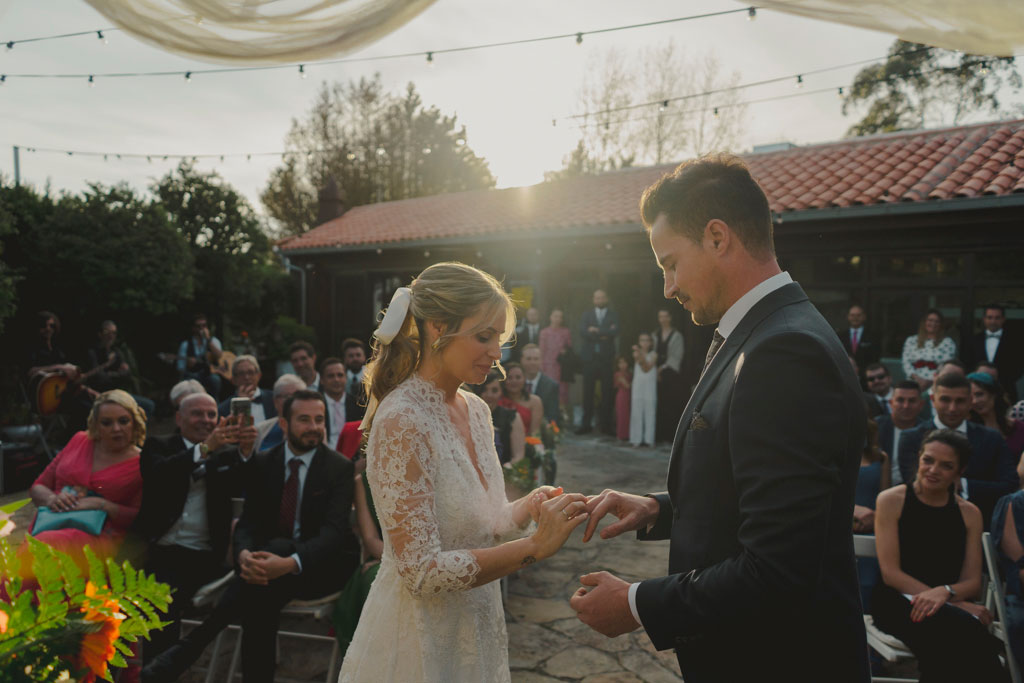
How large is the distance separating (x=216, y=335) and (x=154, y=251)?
3.65 m

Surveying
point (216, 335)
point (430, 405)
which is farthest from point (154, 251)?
point (430, 405)

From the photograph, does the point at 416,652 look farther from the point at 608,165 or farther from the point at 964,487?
the point at 608,165

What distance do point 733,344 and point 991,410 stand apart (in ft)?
16.3

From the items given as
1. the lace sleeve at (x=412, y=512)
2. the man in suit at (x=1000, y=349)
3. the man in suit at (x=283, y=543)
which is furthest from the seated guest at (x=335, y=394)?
the man in suit at (x=1000, y=349)

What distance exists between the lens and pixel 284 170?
2980 cm

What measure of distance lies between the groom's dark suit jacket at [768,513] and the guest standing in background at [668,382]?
371 inches

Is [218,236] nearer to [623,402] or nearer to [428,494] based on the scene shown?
[623,402]

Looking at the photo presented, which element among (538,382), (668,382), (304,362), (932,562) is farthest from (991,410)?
(304,362)

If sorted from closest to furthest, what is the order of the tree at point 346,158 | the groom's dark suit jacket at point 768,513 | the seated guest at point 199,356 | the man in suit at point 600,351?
the groom's dark suit jacket at point 768,513
the seated guest at point 199,356
the man in suit at point 600,351
the tree at point 346,158

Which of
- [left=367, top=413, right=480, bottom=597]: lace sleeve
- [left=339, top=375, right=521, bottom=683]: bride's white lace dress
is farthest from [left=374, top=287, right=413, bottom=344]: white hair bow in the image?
[left=367, top=413, right=480, bottom=597]: lace sleeve

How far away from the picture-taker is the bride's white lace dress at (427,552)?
75.1 inches

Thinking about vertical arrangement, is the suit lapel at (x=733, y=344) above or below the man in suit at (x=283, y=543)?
above

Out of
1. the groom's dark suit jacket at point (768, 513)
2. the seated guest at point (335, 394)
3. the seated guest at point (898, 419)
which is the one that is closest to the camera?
the groom's dark suit jacket at point (768, 513)

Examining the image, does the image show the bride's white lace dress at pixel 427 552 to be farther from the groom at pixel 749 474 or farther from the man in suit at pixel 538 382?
the man in suit at pixel 538 382
